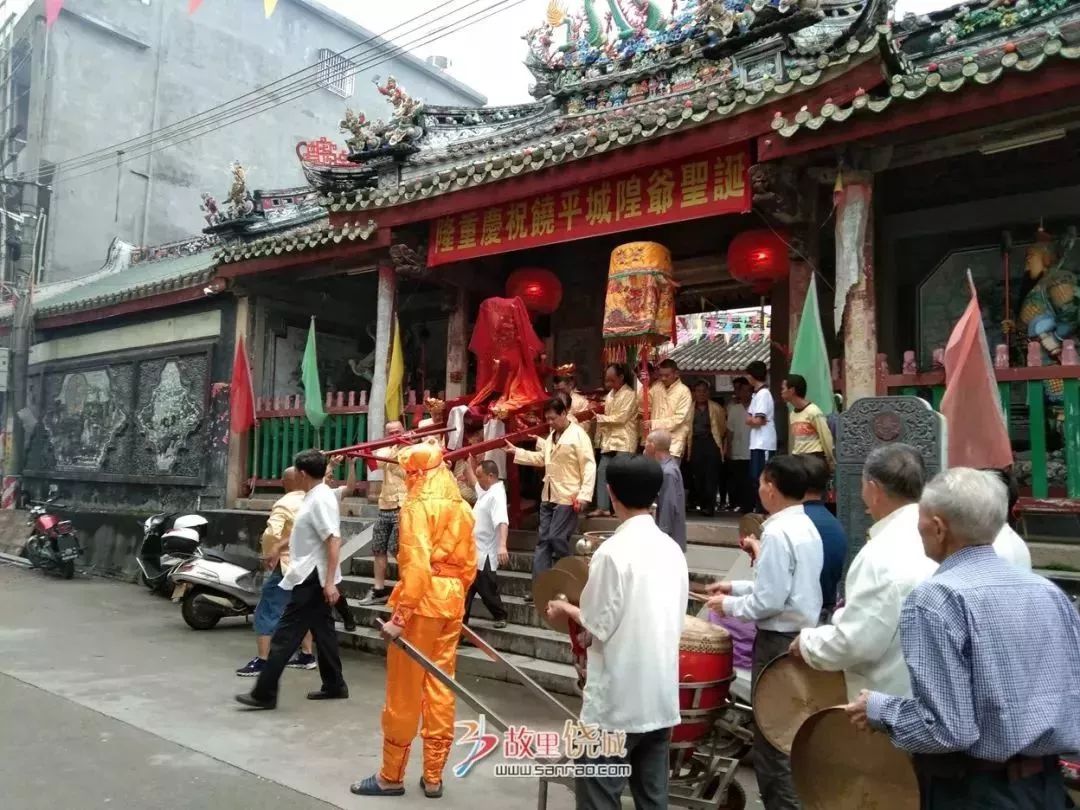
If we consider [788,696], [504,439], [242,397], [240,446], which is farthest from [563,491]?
[240,446]

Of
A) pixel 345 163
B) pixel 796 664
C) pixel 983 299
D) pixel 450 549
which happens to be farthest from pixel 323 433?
pixel 796 664

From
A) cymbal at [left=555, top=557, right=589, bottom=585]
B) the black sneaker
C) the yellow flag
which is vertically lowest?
the black sneaker

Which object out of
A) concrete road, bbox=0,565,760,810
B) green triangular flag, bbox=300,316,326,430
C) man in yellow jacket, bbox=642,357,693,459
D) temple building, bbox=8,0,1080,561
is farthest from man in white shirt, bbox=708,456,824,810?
green triangular flag, bbox=300,316,326,430

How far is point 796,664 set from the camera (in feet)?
9.98

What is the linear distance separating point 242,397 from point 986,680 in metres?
10.7

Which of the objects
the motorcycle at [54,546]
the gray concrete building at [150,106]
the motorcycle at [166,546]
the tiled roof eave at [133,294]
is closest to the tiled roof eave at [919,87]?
the motorcycle at [166,546]

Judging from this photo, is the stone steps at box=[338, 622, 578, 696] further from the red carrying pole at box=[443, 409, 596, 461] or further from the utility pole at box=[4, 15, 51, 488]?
the utility pole at box=[4, 15, 51, 488]

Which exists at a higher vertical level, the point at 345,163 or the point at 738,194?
the point at 345,163

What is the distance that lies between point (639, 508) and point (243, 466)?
9.72 m

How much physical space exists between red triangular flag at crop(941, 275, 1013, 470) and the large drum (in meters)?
2.64

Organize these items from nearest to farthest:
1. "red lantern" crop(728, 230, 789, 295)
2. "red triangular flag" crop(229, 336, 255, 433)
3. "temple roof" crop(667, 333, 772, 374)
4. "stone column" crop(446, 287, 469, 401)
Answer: "red lantern" crop(728, 230, 789, 295) < "stone column" crop(446, 287, 469, 401) < "red triangular flag" crop(229, 336, 255, 433) < "temple roof" crop(667, 333, 772, 374)

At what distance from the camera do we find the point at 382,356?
31.6ft

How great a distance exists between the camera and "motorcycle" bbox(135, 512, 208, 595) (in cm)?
927

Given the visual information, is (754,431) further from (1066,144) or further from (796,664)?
(796,664)
